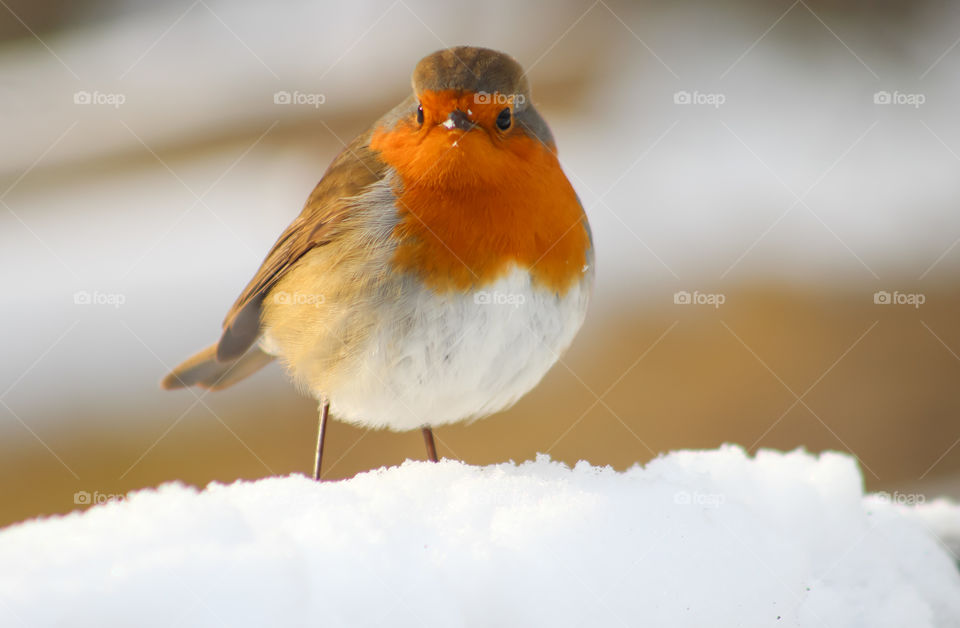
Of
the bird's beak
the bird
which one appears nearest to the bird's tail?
the bird

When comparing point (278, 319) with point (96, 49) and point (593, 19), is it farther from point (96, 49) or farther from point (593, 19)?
point (96, 49)

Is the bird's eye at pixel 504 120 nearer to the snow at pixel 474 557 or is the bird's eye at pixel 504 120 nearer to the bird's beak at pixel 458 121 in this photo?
the bird's beak at pixel 458 121

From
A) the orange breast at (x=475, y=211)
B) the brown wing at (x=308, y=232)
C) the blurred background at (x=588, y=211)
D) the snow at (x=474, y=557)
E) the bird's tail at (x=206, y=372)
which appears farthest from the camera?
the blurred background at (x=588, y=211)

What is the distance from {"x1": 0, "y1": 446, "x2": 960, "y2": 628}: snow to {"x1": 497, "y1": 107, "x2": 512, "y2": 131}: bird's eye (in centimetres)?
95

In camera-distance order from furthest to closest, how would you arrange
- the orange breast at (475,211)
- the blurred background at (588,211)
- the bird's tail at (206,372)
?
the blurred background at (588,211)
the bird's tail at (206,372)
the orange breast at (475,211)

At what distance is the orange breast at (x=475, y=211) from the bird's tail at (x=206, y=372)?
119 cm

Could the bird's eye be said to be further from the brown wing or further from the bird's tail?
the bird's tail

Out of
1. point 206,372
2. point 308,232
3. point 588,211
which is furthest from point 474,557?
point 588,211

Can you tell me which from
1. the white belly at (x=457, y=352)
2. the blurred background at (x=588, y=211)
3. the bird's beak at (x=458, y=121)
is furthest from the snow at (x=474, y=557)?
the blurred background at (x=588, y=211)

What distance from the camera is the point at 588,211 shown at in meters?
4.79

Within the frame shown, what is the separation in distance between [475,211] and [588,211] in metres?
2.81

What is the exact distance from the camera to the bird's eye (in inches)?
84.1

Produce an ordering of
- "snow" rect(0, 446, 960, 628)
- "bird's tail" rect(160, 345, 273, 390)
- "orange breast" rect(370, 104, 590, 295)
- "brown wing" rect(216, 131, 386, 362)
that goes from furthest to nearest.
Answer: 1. "bird's tail" rect(160, 345, 273, 390)
2. "brown wing" rect(216, 131, 386, 362)
3. "orange breast" rect(370, 104, 590, 295)
4. "snow" rect(0, 446, 960, 628)

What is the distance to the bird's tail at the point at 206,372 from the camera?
3.08 m
